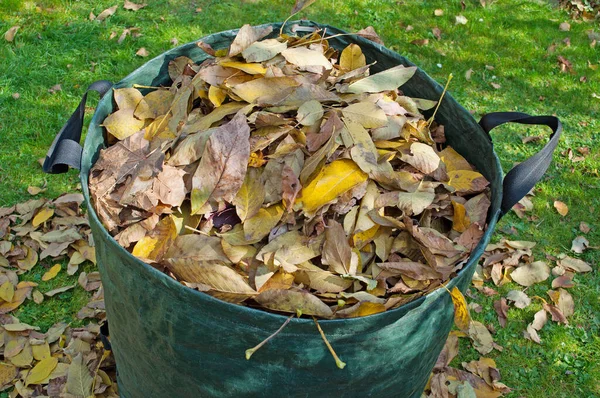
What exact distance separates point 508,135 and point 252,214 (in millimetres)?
2318

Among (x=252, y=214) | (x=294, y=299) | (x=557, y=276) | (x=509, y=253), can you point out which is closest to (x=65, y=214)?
(x=252, y=214)

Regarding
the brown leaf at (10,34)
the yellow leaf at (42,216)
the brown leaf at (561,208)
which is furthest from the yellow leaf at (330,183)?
the brown leaf at (10,34)

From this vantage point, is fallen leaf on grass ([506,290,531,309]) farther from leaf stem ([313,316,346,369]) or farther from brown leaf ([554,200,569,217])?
leaf stem ([313,316,346,369])

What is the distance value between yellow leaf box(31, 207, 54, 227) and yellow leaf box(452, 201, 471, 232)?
1.86 meters

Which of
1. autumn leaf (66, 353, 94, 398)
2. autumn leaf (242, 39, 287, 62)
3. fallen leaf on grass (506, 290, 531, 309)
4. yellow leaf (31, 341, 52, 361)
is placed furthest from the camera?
fallen leaf on grass (506, 290, 531, 309)

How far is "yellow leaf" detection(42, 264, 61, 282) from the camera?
251cm

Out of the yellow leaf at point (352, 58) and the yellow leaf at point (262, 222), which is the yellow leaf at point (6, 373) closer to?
the yellow leaf at point (262, 222)

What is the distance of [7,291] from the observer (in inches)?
94.6

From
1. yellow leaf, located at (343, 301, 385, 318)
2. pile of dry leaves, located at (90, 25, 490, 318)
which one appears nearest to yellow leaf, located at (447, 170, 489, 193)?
pile of dry leaves, located at (90, 25, 490, 318)

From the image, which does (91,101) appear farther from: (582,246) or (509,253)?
(582,246)

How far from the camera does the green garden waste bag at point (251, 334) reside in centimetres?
127

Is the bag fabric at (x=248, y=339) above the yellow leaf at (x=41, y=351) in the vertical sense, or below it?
above

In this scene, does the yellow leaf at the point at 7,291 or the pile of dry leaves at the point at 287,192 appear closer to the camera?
the pile of dry leaves at the point at 287,192

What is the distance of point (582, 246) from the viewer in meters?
2.84
